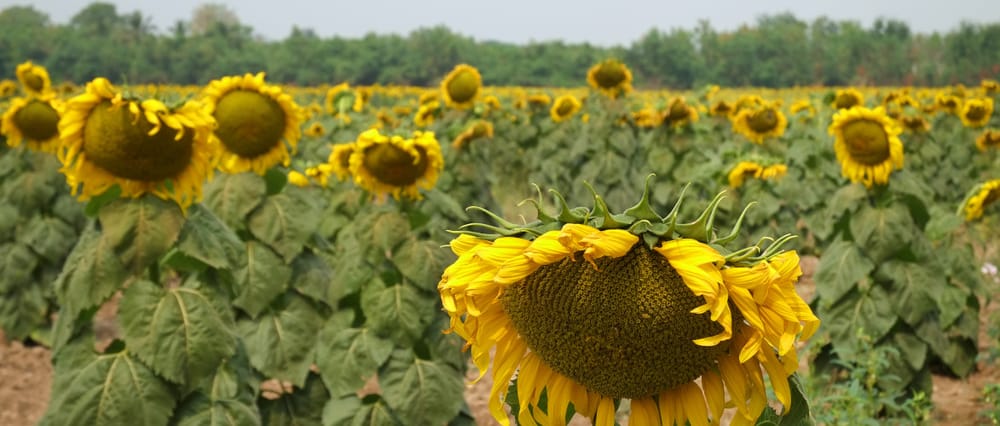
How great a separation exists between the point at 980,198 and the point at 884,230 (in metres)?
0.90

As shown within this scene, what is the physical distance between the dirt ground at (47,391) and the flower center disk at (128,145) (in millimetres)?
2225

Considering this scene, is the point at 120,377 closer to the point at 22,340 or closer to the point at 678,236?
the point at 678,236

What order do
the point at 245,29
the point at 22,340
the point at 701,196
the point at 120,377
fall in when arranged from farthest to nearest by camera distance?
the point at 245,29, the point at 701,196, the point at 22,340, the point at 120,377

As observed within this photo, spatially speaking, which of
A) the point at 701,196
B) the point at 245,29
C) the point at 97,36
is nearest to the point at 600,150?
the point at 701,196

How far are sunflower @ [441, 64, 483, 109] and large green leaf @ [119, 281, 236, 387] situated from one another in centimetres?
578

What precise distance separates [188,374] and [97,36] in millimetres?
34000

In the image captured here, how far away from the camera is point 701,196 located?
322 inches

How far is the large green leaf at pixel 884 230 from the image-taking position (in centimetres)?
418

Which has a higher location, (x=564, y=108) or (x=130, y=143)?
(x=130, y=143)

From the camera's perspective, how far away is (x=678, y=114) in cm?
887

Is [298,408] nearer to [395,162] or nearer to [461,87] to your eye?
[395,162]

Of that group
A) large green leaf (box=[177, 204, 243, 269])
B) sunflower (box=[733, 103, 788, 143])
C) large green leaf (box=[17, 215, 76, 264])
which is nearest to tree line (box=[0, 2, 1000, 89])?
sunflower (box=[733, 103, 788, 143])

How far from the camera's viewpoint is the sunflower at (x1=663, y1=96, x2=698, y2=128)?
8828mm

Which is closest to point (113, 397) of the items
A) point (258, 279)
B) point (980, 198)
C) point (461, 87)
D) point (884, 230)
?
point (258, 279)
